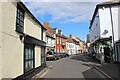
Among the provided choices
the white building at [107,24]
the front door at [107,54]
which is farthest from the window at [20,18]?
the white building at [107,24]

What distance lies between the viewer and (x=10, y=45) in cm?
1048

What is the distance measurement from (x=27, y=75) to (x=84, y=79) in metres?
3.57

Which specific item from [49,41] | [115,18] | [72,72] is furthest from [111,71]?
[49,41]

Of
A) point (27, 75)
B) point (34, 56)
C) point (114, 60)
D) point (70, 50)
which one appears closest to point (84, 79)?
point (27, 75)

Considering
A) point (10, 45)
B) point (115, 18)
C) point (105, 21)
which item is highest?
point (115, 18)

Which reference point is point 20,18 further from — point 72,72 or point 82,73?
point 72,72

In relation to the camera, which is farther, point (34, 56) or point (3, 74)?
point (34, 56)

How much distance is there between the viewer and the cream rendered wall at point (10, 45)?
9.55 meters

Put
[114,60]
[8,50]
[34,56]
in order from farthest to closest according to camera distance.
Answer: [114,60], [34,56], [8,50]

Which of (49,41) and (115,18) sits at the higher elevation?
(115,18)

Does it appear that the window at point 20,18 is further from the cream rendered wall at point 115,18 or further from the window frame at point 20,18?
the cream rendered wall at point 115,18

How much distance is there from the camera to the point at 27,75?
1434 cm

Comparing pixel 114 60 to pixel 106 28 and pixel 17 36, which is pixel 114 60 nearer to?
pixel 106 28

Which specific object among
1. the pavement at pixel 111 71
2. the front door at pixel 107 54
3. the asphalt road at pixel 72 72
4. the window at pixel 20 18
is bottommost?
the asphalt road at pixel 72 72
